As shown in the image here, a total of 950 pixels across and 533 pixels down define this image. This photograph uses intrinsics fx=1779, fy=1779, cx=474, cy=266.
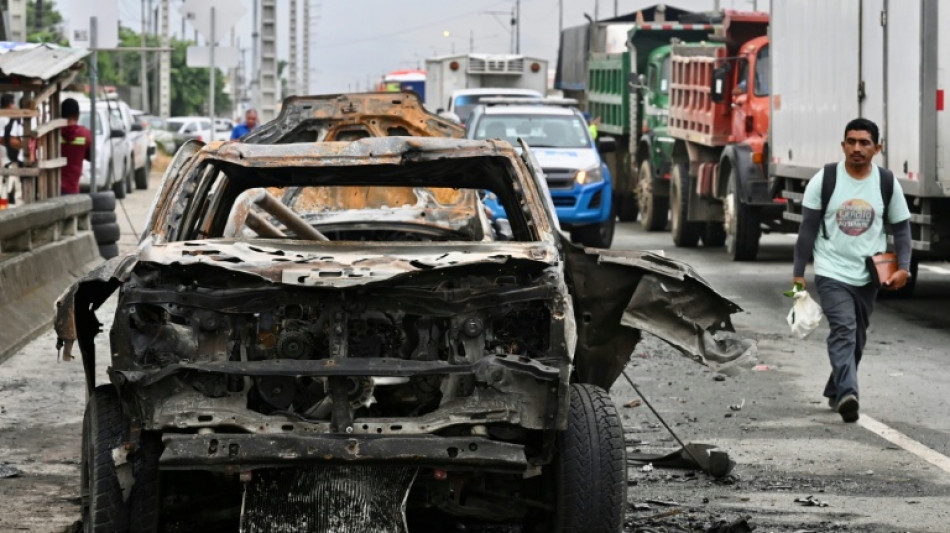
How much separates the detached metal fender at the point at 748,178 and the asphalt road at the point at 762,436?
5690mm

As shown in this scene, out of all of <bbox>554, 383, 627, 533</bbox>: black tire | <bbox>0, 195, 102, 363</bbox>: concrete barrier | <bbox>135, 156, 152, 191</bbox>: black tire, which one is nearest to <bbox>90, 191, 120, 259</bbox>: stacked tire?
<bbox>0, 195, 102, 363</bbox>: concrete barrier

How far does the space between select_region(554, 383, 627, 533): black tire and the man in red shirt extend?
45.6ft

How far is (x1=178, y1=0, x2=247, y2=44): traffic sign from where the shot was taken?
2277 centimetres

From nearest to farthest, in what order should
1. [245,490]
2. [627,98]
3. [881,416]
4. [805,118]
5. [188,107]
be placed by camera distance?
[245,490], [881,416], [805,118], [627,98], [188,107]

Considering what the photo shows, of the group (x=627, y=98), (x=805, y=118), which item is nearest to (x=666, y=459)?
(x=805, y=118)

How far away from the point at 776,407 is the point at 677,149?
15157 mm

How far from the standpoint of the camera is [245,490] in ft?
20.2

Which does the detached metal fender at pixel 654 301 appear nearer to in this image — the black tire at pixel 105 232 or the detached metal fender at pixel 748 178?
the black tire at pixel 105 232

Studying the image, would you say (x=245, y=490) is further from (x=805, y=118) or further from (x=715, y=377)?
(x=805, y=118)

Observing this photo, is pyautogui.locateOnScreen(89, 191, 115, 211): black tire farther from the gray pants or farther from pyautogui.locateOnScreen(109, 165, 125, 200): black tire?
pyautogui.locateOnScreen(109, 165, 125, 200): black tire

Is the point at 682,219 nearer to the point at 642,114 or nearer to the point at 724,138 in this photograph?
the point at 724,138

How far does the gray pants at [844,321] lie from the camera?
10.2m

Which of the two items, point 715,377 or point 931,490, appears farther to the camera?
point 715,377

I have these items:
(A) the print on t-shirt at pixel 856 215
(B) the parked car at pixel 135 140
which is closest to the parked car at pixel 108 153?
(B) the parked car at pixel 135 140
